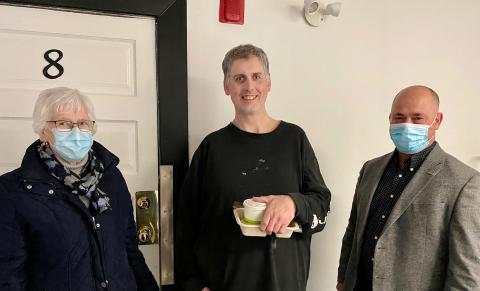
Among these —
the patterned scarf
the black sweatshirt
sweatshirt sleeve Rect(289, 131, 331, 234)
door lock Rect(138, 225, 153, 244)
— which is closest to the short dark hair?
the black sweatshirt

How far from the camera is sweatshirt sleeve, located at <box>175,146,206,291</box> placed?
1417 mm

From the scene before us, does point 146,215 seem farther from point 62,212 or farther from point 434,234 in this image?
point 434,234

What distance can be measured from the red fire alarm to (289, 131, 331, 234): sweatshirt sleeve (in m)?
0.69

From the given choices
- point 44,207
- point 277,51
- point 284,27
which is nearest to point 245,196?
point 44,207

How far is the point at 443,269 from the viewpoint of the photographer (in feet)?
4.00

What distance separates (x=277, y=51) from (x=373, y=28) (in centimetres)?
60

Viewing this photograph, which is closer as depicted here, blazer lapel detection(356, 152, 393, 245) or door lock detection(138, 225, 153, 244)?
blazer lapel detection(356, 152, 393, 245)

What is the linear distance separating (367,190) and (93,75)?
1.30 metres

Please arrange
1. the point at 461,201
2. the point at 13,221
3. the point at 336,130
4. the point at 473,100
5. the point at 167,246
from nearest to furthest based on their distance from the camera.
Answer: the point at 13,221
the point at 461,201
the point at 167,246
the point at 336,130
the point at 473,100

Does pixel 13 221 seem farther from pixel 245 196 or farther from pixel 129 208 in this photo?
pixel 245 196

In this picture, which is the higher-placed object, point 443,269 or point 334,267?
point 443,269

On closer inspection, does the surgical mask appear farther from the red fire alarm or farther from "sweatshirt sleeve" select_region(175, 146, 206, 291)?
the red fire alarm

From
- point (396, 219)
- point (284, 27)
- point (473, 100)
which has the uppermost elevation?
point (284, 27)

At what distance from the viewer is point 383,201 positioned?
1370mm
